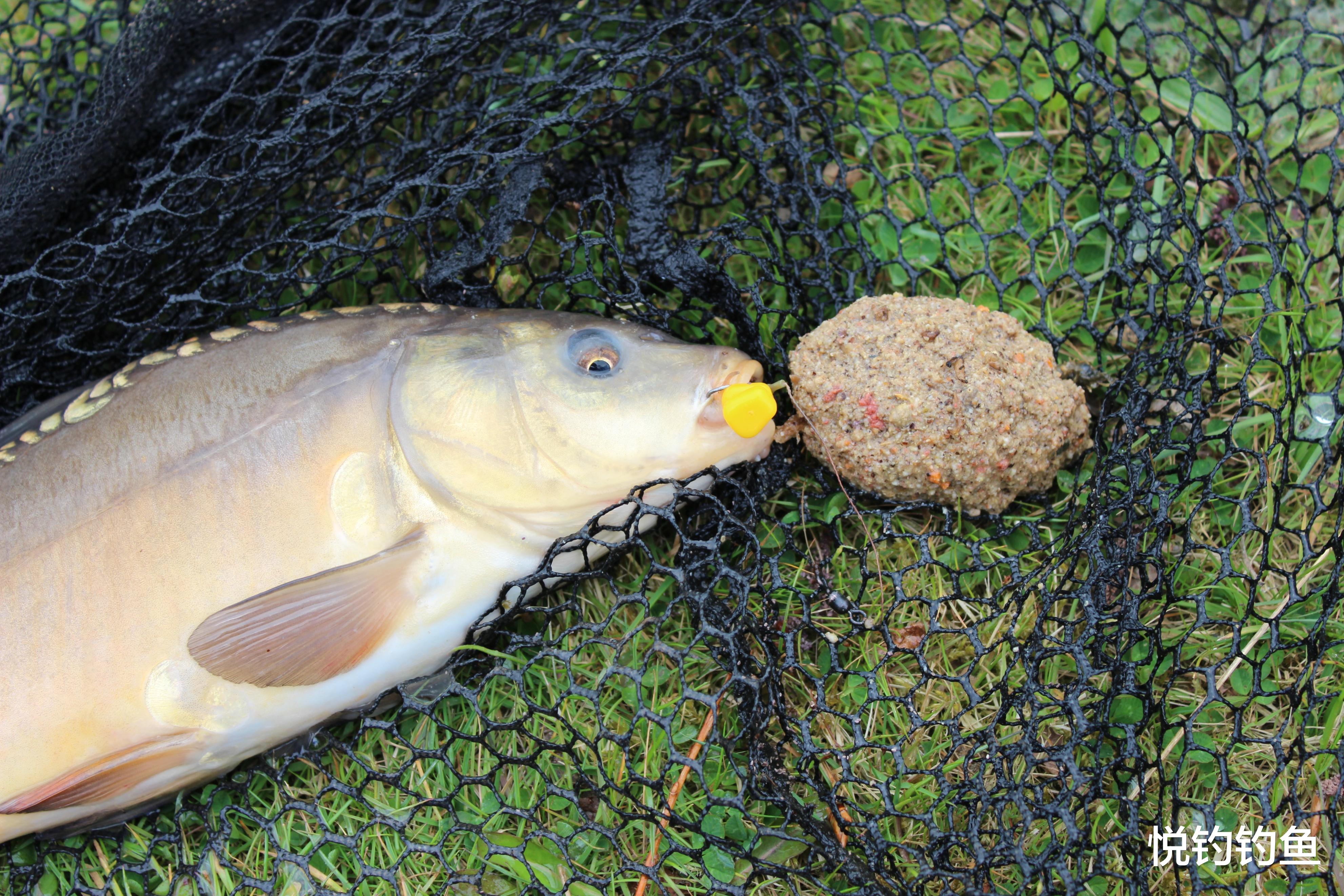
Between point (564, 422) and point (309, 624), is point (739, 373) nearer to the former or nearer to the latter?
point (564, 422)

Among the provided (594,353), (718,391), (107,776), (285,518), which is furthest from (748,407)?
(107,776)

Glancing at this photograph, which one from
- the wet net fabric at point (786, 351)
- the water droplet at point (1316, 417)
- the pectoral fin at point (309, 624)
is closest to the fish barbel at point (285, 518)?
the pectoral fin at point (309, 624)

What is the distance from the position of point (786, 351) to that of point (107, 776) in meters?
1.72

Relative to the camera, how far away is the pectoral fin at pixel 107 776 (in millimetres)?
1912

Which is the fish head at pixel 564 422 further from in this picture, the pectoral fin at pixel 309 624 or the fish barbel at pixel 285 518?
the pectoral fin at pixel 309 624

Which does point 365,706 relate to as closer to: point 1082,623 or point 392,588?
point 392,588

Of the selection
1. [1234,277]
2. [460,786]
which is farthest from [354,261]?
[1234,277]

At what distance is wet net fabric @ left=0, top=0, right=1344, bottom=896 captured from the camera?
200 centimetres

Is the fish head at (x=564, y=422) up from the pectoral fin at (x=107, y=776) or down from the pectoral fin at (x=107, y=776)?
→ up

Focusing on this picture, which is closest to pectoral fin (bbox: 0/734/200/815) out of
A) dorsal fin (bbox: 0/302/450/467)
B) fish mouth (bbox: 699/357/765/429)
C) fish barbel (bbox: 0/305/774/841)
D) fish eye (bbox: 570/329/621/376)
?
fish barbel (bbox: 0/305/774/841)

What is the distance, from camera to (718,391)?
1.96m

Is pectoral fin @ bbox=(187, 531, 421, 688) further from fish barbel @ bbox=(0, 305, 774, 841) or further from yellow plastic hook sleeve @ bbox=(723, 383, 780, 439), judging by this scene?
yellow plastic hook sleeve @ bbox=(723, 383, 780, 439)

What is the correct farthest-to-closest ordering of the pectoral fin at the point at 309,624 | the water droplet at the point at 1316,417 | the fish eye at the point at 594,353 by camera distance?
the water droplet at the point at 1316,417 → the fish eye at the point at 594,353 → the pectoral fin at the point at 309,624

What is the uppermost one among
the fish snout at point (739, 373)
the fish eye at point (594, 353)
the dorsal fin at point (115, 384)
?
the dorsal fin at point (115, 384)
